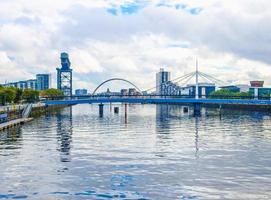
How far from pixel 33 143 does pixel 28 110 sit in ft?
189

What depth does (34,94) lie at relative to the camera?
536ft

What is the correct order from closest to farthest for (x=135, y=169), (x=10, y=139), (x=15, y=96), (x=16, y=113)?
(x=135, y=169)
(x=10, y=139)
(x=16, y=113)
(x=15, y=96)

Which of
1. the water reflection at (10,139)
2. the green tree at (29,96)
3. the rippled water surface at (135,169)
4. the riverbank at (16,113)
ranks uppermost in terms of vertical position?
the green tree at (29,96)

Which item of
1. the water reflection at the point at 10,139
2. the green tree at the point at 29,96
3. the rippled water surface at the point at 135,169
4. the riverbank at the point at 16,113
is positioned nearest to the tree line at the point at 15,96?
the green tree at the point at 29,96

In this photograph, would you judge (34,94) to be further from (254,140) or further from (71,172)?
(71,172)

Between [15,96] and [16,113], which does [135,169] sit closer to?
[16,113]

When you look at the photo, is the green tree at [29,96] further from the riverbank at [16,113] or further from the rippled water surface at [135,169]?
the rippled water surface at [135,169]

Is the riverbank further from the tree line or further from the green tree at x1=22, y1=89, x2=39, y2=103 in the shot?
the green tree at x1=22, y1=89, x2=39, y2=103

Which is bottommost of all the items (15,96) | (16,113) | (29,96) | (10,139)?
(10,139)

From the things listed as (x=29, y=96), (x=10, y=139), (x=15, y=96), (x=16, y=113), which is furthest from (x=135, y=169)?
(x=29, y=96)

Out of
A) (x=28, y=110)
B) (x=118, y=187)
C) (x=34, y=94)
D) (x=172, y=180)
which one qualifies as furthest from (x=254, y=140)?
(x=34, y=94)

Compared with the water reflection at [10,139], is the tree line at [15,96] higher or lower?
higher

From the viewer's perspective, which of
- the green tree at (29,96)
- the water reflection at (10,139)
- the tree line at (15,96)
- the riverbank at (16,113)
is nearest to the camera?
the water reflection at (10,139)

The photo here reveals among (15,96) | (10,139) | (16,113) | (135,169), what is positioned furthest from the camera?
(15,96)
